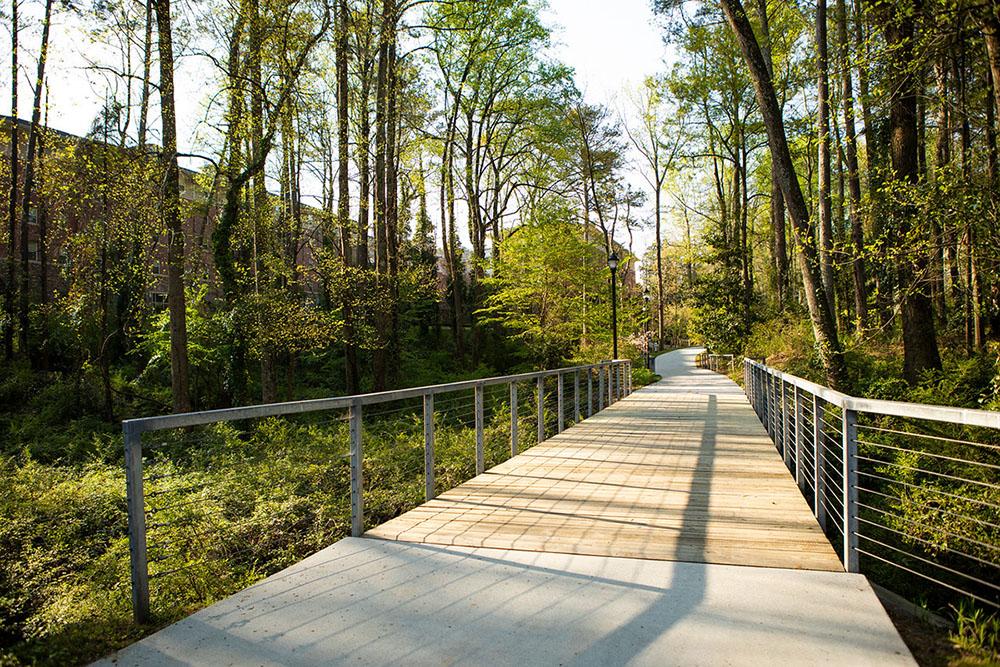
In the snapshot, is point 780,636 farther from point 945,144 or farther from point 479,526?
point 945,144

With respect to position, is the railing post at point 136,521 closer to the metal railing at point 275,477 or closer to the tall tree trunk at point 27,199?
the metal railing at point 275,477

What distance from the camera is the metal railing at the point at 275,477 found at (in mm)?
3144

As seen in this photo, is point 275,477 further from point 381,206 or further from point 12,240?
point 12,240

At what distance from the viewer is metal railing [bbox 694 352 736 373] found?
26148mm

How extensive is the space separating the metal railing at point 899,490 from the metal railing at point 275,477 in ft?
9.97

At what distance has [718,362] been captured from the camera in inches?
1164

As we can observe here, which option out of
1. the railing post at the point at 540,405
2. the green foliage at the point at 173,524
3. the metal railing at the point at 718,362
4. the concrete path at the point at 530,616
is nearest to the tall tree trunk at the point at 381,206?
the green foliage at the point at 173,524

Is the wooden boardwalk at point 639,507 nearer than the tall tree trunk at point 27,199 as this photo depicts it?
Yes

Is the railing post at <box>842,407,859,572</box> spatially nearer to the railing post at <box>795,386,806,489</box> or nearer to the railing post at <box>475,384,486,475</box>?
the railing post at <box>795,386,806,489</box>

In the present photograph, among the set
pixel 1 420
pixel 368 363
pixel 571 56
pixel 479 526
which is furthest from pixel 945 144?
pixel 1 420

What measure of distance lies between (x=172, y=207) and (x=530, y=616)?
12.4 metres

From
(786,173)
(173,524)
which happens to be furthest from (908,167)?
(173,524)

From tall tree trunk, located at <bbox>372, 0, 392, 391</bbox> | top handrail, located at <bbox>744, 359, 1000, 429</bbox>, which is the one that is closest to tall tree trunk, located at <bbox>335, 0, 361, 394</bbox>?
tall tree trunk, located at <bbox>372, 0, 392, 391</bbox>

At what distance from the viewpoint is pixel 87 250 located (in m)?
14.6
